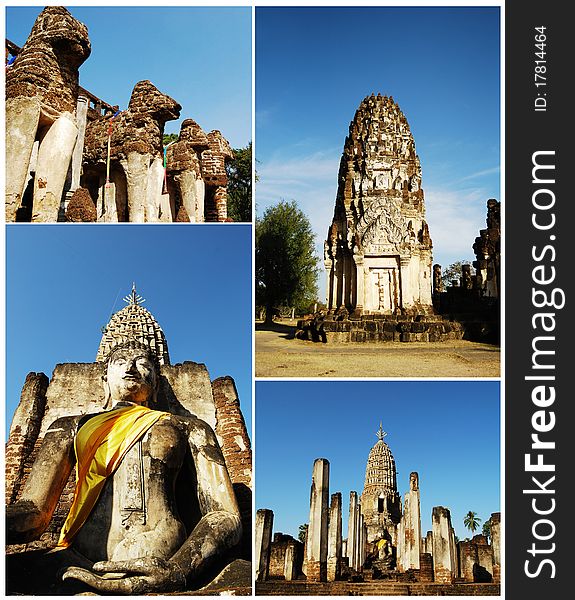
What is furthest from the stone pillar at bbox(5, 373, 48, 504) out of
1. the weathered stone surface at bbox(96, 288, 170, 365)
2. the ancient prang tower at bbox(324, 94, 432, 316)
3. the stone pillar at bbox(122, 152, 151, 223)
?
the ancient prang tower at bbox(324, 94, 432, 316)

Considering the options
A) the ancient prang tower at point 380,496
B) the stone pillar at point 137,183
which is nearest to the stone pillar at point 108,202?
the stone pillar at point 137,183

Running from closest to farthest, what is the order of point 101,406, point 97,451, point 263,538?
point 97,451 → point 101,406 → point 263,538

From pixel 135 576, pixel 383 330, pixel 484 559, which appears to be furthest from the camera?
pixel 383 330

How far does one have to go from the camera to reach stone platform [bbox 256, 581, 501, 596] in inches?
295

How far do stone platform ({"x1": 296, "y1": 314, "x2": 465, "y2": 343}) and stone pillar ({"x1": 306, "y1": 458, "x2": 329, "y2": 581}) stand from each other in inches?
168

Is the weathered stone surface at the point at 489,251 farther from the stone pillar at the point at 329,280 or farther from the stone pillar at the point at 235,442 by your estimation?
the stone pillar at the point at 235,442

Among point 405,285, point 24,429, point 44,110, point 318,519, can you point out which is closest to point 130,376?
point 24,429

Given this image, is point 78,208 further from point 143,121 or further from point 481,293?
point 481,293

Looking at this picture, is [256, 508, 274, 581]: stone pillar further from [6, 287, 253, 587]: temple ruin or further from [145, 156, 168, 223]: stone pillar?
[145, 156, 168, 223]: stone pillar

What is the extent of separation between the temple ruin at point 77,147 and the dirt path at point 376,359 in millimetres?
2992

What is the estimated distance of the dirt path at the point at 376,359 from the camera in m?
9.31

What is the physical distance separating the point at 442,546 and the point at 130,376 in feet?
23.7

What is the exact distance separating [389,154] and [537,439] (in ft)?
34.2

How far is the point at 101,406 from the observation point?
766 cm
